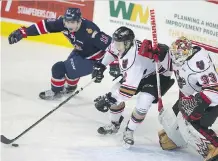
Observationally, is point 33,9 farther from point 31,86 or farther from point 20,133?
point 20,133

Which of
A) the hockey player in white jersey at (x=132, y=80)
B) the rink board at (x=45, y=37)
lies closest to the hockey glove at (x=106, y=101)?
the hockey player in white jersey at (x=132, y=80)

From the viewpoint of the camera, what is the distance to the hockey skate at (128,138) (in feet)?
9.92

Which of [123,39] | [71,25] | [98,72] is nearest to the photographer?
[123,39]

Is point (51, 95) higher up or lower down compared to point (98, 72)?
lower down

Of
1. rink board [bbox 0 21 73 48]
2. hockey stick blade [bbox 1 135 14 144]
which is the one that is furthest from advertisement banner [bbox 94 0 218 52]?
hockey stick blade [bbox 1 135 14 144]

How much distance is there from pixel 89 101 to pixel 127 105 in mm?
316

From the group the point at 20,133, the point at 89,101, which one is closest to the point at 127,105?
the point at 89,101

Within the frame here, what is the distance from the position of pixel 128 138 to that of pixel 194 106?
58cm

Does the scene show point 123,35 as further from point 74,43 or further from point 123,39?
point 74,43

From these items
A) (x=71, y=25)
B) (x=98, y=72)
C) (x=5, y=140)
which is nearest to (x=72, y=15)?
(x=71, y=25)

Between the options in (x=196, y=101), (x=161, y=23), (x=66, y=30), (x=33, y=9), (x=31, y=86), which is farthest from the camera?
(x=33, y=9)

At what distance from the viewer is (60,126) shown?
10.8ft

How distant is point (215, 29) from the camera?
418 centimetres

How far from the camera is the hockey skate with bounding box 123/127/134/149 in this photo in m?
3.02
